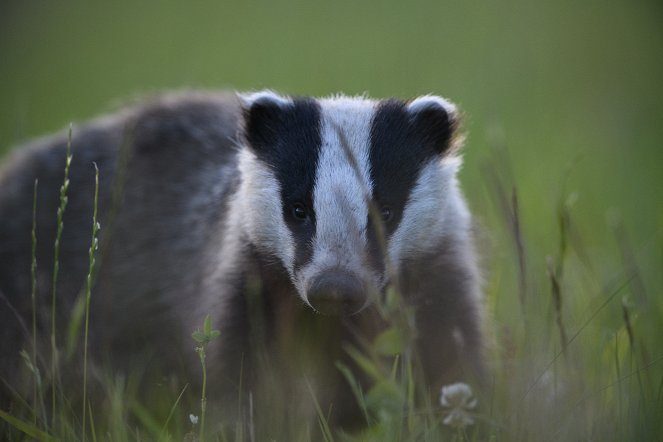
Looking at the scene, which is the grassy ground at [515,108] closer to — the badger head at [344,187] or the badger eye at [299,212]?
the badger head at [344,187]

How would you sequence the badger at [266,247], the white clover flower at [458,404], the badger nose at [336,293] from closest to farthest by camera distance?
the white clover flower at [458,404], the badger nose at [336,293], the badger at [266,247]

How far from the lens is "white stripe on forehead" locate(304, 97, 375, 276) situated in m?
2.84

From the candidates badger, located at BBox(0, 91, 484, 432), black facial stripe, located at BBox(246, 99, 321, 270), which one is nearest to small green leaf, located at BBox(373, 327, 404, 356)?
badger, located at BBox(0, 91, 484, 432)

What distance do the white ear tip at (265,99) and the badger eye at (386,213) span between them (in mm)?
606

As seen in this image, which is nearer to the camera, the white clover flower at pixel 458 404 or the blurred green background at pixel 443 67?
the white clover flower at pixel 458 404

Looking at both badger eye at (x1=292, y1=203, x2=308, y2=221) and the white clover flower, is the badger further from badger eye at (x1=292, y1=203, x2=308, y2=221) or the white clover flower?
the white clover flower

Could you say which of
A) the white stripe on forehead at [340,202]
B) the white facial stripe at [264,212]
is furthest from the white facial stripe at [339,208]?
the white facial stripe at [264,212]

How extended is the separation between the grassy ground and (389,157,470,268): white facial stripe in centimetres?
Answer: 16

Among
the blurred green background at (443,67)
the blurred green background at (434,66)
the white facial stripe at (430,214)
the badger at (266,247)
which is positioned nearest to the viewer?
the badger at (266,247)

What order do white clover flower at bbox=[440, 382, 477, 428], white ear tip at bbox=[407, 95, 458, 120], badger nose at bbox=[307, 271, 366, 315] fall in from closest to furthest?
white clover flower at bbox=[440, 382, 477, 428] → badger nose at bbox=[307, 271, 366, 315] → white ear tip at bbox=[407, 95, 458, 120]

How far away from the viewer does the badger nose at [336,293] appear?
2721 mm

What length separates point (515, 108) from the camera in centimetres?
807

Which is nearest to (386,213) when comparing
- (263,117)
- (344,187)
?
(344,187)

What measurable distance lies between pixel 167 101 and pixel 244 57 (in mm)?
5728
